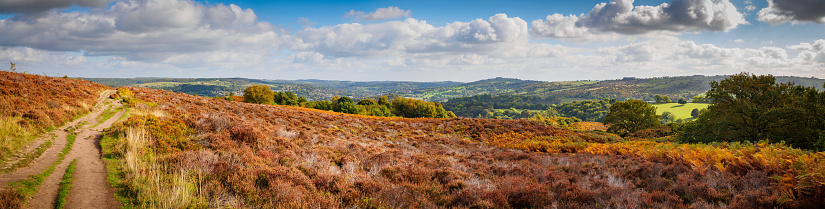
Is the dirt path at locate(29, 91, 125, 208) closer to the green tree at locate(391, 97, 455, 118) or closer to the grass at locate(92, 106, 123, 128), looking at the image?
the grass at locate(92, 106, 123, 128)

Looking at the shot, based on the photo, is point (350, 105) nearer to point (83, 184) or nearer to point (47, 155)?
point (47, 155)

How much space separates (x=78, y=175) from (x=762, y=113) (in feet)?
111

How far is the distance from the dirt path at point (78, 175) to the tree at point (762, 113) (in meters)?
31.1

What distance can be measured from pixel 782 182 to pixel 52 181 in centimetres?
1430

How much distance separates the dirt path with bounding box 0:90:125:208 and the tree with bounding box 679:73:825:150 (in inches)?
1224

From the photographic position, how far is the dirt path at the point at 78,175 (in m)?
5.37

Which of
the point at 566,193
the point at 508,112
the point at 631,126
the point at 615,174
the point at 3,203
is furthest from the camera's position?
the point at 508,112

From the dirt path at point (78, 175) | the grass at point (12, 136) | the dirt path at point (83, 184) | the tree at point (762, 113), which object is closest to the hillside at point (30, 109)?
the grass at point (12, 136)

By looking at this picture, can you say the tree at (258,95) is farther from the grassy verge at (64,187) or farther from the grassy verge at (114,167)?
the grassy verge at (64,187)

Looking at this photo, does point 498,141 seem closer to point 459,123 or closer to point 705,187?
point 459,123

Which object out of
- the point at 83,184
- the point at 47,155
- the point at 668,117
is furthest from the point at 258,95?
the point at 668,117

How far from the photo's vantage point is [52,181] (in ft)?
19.9

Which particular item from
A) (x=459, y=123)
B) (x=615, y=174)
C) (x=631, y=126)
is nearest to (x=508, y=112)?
(x=631, y=126)

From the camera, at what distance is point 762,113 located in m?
21.0
